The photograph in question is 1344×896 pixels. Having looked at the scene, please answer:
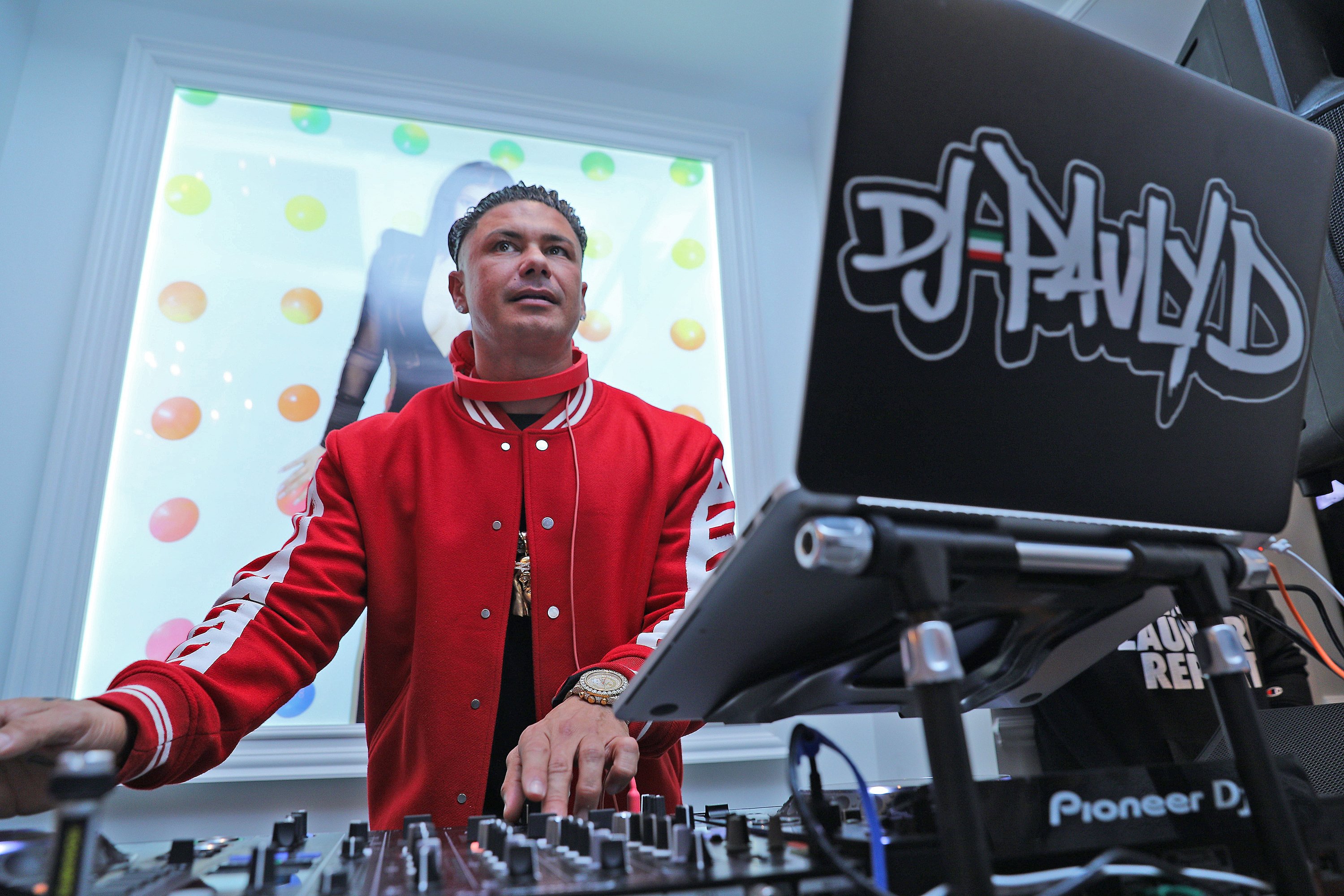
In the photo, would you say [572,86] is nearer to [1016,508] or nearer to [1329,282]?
[1329,282]

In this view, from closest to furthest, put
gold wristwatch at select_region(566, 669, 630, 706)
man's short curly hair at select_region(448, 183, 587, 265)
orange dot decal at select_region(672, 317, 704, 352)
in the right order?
gold wristwatch at select_region(566, 669, 630, 706) → man's short curly hair at select_region(448, 183, 587, 265) → orange dot decal at select_region(672, 317, 704, 352)

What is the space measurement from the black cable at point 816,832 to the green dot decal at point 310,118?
7.76 feet

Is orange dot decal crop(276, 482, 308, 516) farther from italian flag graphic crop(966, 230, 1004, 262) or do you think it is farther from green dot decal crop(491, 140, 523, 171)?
italian flag graphic crop(966, 230, 1004, 262)

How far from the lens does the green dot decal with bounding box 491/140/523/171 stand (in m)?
2.43

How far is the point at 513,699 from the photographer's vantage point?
117 cm

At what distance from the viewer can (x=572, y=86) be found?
2.59m

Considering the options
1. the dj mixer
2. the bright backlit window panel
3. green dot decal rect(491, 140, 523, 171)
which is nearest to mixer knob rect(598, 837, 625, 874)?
the dj mixer

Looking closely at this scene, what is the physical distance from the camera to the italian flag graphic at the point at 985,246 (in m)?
0.41

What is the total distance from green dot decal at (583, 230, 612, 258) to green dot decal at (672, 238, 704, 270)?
0.20 metres

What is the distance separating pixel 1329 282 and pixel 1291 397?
25.4 inches

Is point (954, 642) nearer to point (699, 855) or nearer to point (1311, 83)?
point (699, 855)

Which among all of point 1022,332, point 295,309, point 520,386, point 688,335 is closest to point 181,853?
point 1022,332

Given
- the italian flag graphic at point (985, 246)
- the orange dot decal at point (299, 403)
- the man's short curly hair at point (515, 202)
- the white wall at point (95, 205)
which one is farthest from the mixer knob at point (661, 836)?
the orange dot decal at point (299, 403)

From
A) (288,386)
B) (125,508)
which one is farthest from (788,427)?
(125,508)
